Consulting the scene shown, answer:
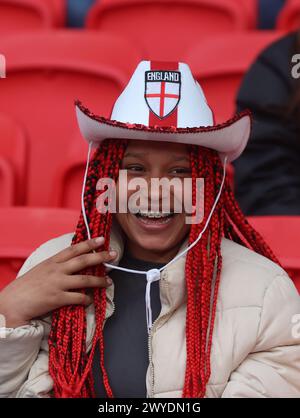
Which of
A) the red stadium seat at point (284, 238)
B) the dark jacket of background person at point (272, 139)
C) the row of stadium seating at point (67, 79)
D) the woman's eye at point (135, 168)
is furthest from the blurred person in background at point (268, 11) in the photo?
the woman's eye at point (135, 168)

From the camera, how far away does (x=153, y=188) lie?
1575mm

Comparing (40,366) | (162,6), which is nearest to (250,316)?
(40,366)

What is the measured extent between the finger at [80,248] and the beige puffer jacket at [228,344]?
0.38ft

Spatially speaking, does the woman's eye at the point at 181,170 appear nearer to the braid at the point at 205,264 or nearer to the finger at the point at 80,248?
the braid at the point at 205,264

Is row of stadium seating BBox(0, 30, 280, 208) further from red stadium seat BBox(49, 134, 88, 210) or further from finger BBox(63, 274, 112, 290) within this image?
finger BBox(63, 274, 112, 290)

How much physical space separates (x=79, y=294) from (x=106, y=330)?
0.10 meters

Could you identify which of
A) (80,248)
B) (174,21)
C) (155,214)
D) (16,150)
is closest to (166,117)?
(155,214)

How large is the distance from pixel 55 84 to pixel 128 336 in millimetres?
1191

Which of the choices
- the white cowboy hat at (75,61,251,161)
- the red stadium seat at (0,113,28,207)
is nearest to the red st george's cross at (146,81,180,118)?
the white cowboy hat at (75,61,251,161)

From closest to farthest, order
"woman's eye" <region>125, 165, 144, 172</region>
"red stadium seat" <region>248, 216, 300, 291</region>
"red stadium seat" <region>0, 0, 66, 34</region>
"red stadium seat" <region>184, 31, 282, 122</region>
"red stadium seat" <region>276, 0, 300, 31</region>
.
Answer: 1. "woman's eye" <region>125, 165, 144, 172</region>
2. "red stadium seat" <region>248, 216, 300, 291</region>
3. "red stadium seat" <region>184, 31, 282, 122</region>
4. "red stadium seat" <region>276, 0, 300, 31</region>
5. "red stadium seat" <region>0, 0, 66, 34</region>

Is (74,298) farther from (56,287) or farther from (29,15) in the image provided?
(29,15)

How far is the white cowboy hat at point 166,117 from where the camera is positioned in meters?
1.54

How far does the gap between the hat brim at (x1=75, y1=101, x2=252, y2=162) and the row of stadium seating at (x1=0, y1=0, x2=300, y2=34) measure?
51.4 inches

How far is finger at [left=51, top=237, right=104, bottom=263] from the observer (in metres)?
1.56
